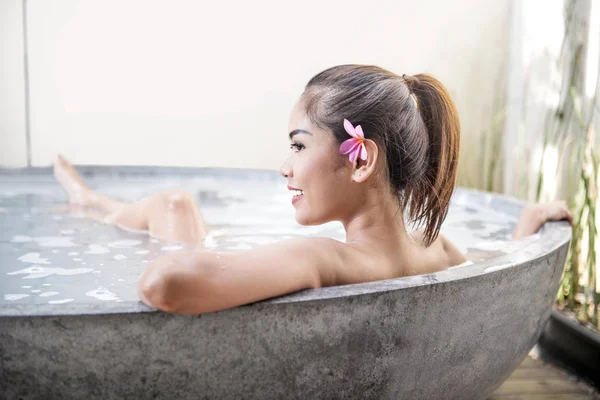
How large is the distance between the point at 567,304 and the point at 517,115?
5.43 feet

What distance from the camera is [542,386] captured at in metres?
1.96

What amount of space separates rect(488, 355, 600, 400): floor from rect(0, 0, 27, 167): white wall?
4.06 metres

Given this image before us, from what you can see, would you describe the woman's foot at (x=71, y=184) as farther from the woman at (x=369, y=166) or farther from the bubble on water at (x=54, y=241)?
the woman at (x=369, y=166)

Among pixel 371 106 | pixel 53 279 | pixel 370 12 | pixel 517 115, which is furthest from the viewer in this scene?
pixel 370 12

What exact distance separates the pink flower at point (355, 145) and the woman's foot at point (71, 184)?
6.18 feet

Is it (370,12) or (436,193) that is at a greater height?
(370,12)

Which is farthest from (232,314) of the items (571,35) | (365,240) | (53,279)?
(571,35)

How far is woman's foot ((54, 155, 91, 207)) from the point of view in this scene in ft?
9.46

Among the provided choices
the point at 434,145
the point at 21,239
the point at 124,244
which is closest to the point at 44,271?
the point at 124,244

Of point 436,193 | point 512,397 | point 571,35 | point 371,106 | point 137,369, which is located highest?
point 571,35

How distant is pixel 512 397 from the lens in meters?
1.85

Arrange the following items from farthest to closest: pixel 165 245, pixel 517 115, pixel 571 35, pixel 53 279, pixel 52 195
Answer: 1. pixel 517 115
2. pixel 52 195
3. pixel 571 35
4. pixel 165 245
5. pixel 53 279

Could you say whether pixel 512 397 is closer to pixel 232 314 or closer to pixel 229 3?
pixel 232 314

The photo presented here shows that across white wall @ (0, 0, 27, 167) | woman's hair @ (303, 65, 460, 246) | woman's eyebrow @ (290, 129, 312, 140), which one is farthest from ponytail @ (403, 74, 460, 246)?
white wall @ (0, 0, 27, 167)
